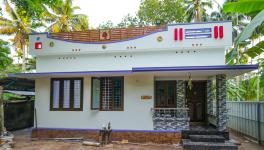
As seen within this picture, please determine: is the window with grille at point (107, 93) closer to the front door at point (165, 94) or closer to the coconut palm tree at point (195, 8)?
the front door at point (165, 94)

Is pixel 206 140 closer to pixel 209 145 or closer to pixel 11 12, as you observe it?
pixel 209 145

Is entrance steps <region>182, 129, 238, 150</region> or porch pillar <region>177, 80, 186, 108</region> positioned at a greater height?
porch pillar <region>177, 80, 186, 108</region>

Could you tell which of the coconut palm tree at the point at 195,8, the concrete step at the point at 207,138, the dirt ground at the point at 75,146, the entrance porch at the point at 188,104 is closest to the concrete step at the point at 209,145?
the concrete step at the point at 207,138

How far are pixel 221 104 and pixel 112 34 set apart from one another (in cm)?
545

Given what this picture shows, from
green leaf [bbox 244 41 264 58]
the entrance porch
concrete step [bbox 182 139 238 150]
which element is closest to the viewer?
green leaf [bbox 244 41 264 58]

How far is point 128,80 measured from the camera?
12.1 m

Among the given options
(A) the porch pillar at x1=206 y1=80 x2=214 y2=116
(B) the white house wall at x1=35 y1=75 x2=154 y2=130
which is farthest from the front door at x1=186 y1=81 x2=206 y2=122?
(B) the white house wall at x1=35 y1=75 x2=154 y2=130

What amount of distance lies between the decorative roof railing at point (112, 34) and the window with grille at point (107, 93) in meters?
1.77

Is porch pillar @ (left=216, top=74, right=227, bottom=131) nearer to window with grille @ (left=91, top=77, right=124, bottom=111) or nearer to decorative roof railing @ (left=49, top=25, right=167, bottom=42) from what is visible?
decorative roof railing @ (left=49, top=25, right=167, bottom=42)

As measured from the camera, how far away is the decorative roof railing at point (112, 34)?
1220 centimetres

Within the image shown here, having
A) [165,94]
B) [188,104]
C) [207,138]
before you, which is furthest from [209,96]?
[207,138]

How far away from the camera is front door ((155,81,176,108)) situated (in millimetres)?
12523

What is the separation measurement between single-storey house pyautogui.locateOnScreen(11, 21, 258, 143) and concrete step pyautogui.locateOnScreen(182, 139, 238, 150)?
0.85 m

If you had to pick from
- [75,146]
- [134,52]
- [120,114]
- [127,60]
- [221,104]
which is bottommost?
[75,146]
